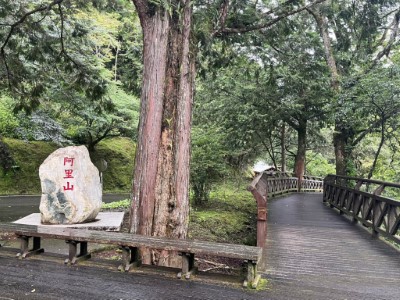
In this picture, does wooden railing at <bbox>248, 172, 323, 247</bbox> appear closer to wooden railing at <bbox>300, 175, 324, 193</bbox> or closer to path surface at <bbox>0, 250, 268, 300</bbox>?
wooden railing at <bbox>300, 175, 324, 193</bbox>

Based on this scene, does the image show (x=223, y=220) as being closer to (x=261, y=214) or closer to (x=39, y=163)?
(x=261, y=214)

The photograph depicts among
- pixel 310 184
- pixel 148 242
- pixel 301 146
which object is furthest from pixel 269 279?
pixel 310 184

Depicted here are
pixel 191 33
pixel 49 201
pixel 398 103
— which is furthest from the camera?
pixel 398 103

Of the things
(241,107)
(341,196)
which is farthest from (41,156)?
(341,196)

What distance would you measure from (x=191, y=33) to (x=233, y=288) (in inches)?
164

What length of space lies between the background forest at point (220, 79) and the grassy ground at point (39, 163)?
88 millimetres

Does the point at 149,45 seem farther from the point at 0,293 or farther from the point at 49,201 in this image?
the point at 49,201

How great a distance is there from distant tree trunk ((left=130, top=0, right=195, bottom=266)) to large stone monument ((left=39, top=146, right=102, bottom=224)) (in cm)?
354

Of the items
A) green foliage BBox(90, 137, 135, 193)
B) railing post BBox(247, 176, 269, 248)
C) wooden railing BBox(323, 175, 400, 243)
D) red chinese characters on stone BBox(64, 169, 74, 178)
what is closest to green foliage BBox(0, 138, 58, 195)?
green foliage BBox(90, 137, 135, 193)

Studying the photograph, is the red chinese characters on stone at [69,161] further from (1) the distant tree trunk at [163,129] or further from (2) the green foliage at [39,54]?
(1) the distant tree trunk at [163,129]

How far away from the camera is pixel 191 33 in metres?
6.13

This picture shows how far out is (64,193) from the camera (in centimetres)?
836

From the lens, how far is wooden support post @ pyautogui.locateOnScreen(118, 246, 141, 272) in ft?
15.0

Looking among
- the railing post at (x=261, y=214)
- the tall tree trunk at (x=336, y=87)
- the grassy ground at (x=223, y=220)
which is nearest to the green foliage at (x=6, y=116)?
the grassy ground at (x=223, y=220)
